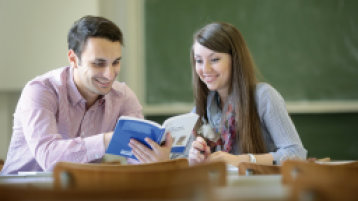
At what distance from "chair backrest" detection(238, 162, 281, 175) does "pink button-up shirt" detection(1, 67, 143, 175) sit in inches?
28.1

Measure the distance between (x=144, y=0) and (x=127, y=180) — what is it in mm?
3112

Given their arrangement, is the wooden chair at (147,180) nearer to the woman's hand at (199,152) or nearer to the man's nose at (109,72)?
the woman's hand at (199,152)

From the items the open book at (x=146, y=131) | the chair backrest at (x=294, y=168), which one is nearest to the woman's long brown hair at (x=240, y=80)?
the open book at (x=146, y=131)

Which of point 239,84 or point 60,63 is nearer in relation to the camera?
point 239,84

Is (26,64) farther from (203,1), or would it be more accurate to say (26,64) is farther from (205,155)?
(205,155)

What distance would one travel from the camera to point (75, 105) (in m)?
2.43

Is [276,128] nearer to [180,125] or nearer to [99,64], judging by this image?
[180,125]

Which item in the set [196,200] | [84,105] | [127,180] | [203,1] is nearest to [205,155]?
[84,105]

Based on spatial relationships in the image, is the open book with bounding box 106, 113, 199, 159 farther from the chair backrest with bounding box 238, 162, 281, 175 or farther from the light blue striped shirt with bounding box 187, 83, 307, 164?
the light blue striped shirt with bounding box 187, 83, 307, 164

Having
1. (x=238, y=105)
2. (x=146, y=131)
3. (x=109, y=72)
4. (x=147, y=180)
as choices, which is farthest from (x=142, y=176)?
(x=238, y=105)

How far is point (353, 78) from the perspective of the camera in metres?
3.98

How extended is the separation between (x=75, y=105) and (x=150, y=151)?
2.12 feet

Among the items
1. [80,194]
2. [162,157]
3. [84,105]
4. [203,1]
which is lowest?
[162,157]

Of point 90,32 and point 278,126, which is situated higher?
point 90,32
